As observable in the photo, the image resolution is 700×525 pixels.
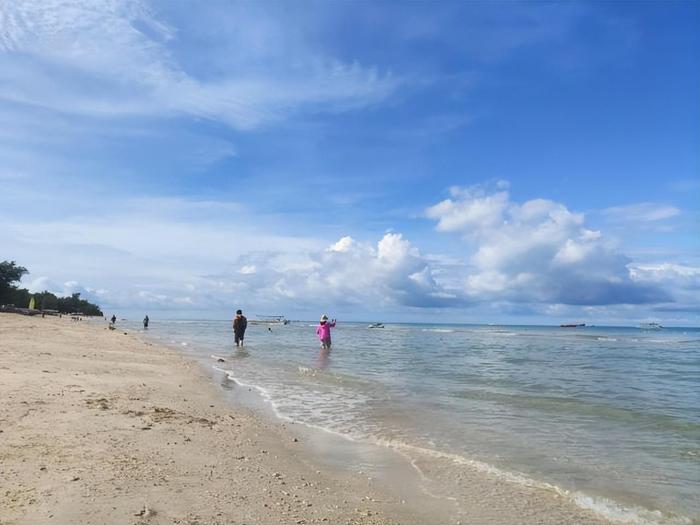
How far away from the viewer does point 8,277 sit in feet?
201

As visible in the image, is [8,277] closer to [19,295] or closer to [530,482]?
[19,295]

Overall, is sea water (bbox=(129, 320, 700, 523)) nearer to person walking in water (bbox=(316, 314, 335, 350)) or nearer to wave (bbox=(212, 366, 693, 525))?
wave (bbox=(212, 366, 693, 525))

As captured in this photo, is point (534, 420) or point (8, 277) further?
point (8, 277)

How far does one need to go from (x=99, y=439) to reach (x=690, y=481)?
8.37 meters

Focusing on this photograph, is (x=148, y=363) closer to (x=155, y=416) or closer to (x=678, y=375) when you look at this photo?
(x=155, y=416)

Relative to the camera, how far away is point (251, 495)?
18.1 ft

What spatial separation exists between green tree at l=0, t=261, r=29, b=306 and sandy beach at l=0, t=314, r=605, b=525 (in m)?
60.5

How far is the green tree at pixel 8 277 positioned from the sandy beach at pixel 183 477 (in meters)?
60.5

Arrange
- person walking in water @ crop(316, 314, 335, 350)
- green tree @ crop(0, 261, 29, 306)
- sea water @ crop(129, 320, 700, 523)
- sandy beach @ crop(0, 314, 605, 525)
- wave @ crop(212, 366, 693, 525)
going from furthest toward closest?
green tree @ crop(0, 261, 29, 306), person walking in water @ crop(316, 314, 335, 350), sea water @ crop(129, 320, 700, 523), wave @ crop(212, 366, 693, 525), sandy beach @ crop(0, 314, 605, 525)

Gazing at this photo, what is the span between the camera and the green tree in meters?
60.5

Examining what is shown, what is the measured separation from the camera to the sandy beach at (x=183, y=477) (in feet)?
15.7

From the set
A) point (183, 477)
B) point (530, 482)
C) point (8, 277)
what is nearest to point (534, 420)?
point (530, 482)

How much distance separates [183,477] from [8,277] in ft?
221

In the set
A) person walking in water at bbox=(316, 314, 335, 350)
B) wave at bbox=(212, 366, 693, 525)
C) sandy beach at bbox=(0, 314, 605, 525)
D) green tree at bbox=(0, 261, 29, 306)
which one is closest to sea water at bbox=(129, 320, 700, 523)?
wave at bbox=(212, 366, 693, 525)
